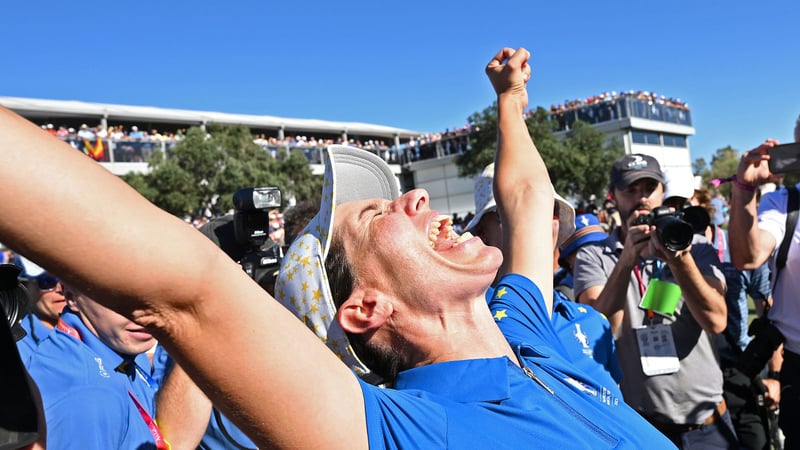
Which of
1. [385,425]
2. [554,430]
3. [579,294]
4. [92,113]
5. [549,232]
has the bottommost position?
[579,294]

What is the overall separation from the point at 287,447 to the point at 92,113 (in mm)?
42397

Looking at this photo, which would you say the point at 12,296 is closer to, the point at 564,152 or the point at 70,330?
the point at 70,330

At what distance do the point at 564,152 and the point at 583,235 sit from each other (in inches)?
1146

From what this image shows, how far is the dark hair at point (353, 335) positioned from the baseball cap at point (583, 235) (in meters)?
2.22

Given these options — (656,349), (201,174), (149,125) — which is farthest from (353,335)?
(149,125)

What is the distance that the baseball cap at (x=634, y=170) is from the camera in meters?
3.38

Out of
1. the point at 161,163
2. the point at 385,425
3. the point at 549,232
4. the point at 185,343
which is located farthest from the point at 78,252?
the point at 161,163

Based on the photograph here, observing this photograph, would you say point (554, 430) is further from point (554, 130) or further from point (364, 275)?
point (554, 130)

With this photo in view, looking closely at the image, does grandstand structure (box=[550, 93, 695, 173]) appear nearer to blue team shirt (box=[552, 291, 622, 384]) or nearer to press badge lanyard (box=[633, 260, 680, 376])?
press badge lanyard (box=[633, 260, 680, 376])

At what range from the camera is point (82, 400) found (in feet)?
5.46

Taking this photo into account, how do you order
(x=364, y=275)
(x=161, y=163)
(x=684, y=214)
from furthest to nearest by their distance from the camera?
(x=161, y=163) < (x=684, y=214) < (x=364, y=275)

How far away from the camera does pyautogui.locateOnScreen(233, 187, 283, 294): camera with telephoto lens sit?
7.63 ft

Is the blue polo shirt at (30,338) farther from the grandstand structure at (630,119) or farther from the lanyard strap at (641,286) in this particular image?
the grandstand structure at (630,119)

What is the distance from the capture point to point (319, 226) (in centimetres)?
173
